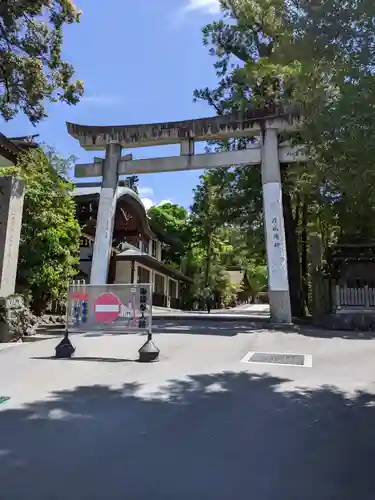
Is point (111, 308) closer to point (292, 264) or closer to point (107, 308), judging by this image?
point (107, 308)

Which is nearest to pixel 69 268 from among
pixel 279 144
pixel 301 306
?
pixel 279 144

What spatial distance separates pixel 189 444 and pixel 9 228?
9.66 meters

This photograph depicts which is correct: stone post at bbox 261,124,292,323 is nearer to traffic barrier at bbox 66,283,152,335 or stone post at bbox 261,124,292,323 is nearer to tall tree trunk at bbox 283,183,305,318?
tall tree trunk at bbox 283,183,305,318

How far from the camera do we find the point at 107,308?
916cm

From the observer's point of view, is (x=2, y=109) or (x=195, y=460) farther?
(x=2, y=109)

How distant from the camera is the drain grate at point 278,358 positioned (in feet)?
28.7

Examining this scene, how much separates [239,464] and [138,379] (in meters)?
3.43

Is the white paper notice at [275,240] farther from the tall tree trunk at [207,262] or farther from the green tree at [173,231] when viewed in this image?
the green tree at [173,231]

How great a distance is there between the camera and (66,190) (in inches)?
682

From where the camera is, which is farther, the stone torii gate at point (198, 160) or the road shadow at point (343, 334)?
the stone torii gate at point (198, 160)

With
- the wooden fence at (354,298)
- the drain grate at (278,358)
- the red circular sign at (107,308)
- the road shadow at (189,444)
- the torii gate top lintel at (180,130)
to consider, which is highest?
the torii gate top lintel at (180,130)

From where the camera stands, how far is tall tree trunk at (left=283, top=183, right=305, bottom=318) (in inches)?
795

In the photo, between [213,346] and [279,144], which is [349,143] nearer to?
[213,346]

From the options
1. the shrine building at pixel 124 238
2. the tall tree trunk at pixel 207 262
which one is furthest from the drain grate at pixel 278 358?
the tall tree trunk at pixel 207 262
